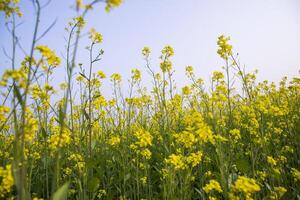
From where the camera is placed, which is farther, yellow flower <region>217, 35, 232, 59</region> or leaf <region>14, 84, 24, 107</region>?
yellow flower <region>217, 35, 232, 59</region>

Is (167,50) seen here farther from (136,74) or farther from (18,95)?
(18,95)

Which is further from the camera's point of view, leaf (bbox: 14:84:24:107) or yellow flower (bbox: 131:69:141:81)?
yellow flower (bbox: 131:69:141:81)

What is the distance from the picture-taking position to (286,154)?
3783 mm

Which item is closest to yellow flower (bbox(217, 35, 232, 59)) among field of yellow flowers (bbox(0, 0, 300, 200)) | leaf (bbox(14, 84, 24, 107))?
field of yellow flowers (bbox(0, 0, 300, 200))

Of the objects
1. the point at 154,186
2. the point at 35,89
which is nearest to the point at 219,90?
the point at 154,186

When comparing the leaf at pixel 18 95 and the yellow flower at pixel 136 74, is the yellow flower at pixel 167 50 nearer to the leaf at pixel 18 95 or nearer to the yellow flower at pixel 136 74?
the yellow flower at pixel 136 74

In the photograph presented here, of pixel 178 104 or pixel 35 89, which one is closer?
pixel 35 89

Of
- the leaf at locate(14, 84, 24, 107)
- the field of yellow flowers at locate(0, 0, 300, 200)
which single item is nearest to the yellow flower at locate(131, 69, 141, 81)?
the field of yellow flowers at locate(0, 0, 300, 200)

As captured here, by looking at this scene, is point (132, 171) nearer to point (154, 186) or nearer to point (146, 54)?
point (154, 186)

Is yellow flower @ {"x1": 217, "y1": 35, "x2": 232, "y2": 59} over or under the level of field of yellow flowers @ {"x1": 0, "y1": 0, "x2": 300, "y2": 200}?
over

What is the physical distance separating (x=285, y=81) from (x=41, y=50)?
6625 mm

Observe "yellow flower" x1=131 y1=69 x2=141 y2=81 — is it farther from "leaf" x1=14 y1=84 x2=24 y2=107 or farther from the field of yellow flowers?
"leaf" x1=14 y1=84 x2=24 y2=107

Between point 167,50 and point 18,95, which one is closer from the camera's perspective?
point 18,95

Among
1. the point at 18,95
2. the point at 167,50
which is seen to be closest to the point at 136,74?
the point at 167,50
